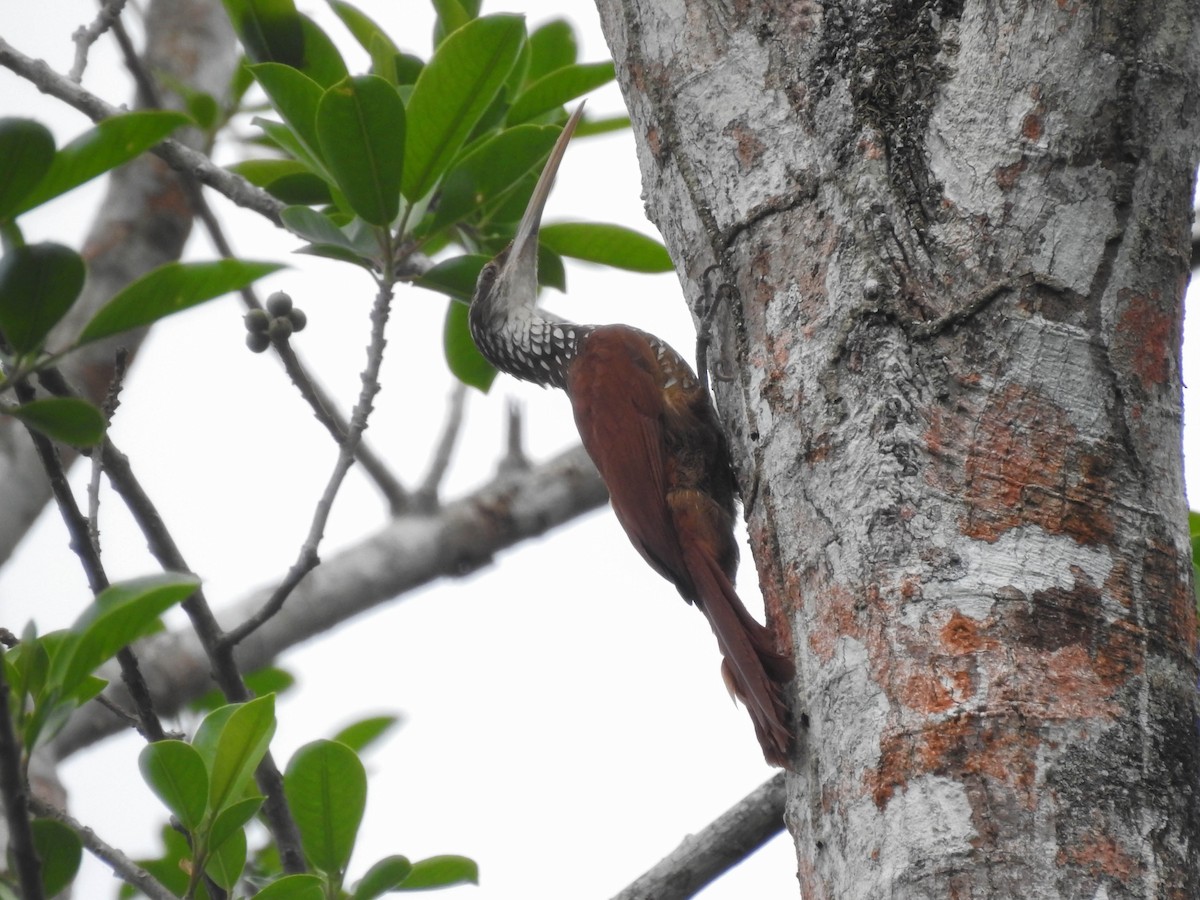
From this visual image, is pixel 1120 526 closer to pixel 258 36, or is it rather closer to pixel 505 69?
pixel 505 69

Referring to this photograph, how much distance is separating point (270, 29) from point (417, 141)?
561 mm

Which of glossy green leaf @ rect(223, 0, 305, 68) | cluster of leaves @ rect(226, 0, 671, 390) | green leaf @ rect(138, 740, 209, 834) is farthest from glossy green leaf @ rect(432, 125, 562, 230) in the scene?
green leaf @ rect(138, 740, 209, 834)

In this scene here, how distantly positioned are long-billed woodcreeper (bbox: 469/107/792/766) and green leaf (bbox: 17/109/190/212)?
1098mm

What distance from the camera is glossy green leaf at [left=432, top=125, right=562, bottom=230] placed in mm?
2594

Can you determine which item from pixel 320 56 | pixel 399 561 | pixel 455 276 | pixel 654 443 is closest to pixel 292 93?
pixel 320 56

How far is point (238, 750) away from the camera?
6.38 feet

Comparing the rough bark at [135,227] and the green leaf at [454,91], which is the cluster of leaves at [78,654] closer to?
the green leaf at [454,91]

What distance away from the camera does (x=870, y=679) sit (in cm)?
160

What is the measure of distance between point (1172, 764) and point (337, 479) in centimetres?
138

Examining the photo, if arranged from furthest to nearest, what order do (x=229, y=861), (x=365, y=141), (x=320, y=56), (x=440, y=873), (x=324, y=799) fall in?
(x=320, y=56), (x=365, y=141), (x=440, y=873), (x=324, y=799), (x=229, y=861)

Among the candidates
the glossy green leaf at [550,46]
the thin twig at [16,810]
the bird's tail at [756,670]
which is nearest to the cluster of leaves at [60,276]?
the thin twig at [16,810]

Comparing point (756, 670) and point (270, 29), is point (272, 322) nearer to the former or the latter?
point (270, 29)

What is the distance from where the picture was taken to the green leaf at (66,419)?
166cm

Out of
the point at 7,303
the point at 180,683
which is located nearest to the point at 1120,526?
the point at 7,303
